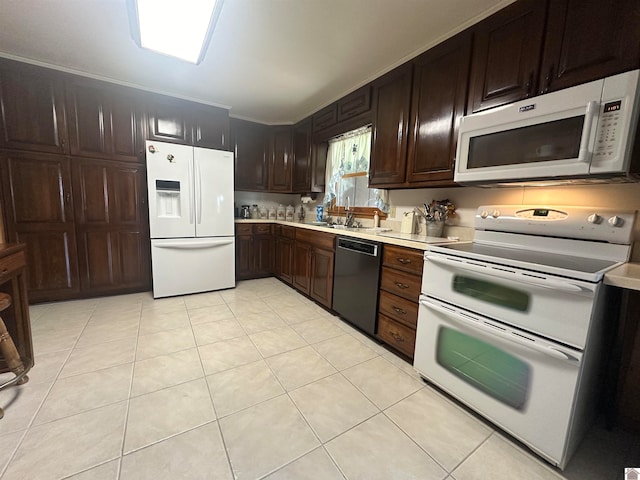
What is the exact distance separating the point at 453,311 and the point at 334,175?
2467 mm

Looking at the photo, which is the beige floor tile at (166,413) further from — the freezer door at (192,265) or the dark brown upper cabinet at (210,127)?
the dark brown upper cabinet at (210,127)

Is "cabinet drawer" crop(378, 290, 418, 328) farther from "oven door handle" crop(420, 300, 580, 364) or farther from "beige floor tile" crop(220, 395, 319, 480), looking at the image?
"beige floor tile" crop(220, 395, 319, 480)

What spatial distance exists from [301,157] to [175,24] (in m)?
2.18

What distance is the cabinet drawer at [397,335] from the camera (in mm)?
1831

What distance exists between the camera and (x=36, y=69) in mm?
2467

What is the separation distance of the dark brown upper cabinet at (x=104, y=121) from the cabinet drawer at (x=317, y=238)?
2.04m

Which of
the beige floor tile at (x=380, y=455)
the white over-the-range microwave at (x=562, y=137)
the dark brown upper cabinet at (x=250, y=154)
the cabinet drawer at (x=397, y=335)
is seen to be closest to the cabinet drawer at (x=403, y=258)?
the cabinet drawer at (x=397, y=335)

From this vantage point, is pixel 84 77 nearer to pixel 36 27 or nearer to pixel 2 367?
pixel 36 27

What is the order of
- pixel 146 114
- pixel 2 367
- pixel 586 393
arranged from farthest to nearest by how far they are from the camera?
pixel 146 114, pixel 2 367, pixel 586 393

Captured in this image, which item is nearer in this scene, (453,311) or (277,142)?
(453,311)

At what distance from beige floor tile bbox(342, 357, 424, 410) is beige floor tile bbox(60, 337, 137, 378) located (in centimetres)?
158

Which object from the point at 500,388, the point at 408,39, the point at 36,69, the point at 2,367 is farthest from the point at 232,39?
the point at 500,388

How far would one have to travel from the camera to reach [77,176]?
8.92ft

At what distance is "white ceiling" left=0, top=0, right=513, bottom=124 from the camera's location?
1697 mm
